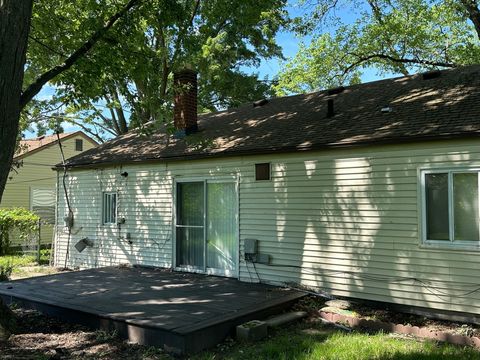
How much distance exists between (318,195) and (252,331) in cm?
300

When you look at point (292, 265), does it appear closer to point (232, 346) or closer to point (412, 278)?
point (412, 278)

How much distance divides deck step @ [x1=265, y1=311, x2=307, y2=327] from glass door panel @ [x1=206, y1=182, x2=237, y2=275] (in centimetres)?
241

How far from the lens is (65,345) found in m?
5.84

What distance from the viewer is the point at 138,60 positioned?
9266mm

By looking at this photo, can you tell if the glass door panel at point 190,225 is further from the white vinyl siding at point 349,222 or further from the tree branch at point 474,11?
the tree branch at point 474,11

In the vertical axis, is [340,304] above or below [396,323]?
above

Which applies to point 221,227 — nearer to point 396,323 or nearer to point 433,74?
point 396,323

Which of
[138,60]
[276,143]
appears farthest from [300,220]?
[138,60]

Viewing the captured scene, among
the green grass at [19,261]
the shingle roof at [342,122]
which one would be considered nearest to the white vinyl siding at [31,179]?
the green grass at [19,261]

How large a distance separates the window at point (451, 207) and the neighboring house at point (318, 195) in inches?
0.6

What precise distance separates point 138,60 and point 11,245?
1145 centimetres

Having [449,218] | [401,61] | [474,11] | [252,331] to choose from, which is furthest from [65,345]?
[401,61]

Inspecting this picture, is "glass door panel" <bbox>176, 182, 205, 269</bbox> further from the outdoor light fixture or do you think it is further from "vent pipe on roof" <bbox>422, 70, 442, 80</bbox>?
"vent pipe on roof" <bbox>422, 70, 442, 80</bbox>

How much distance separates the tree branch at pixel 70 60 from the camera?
20.0ft
